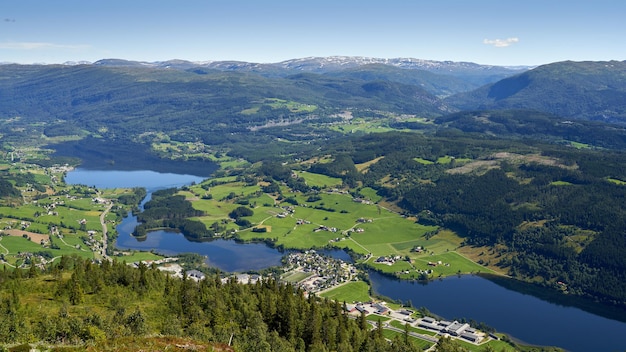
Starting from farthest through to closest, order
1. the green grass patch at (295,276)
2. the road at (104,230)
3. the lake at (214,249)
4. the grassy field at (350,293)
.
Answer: the road at (104,230) < the lake at (214,249) < the green grass patch at (295,276) < the grassy field at (350,293)

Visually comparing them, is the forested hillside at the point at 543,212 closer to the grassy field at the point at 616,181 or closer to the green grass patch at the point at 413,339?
the grassy field at the point at 616,181

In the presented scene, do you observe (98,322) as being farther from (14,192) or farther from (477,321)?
(14,192)

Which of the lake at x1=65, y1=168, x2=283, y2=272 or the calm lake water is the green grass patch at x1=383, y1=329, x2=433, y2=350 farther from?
the lake at x1=65, y1=168, x2=283, y2=272

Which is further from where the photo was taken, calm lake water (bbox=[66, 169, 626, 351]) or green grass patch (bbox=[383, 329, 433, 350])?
calm lake water (bbox=[66, 169, 626, 351])

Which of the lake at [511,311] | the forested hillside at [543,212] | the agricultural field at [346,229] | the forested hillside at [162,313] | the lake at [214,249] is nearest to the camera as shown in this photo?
the forested hillside at [162,313]

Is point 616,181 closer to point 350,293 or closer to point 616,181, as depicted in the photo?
point 616,181

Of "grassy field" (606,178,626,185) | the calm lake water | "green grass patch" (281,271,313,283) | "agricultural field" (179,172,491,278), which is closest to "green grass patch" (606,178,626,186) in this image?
"grassy field" (606,178,626,185)

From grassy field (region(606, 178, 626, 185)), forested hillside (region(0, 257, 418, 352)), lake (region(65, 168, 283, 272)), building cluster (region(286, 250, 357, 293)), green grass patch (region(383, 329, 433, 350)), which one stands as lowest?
lake (region(65, 168, 283, 272))

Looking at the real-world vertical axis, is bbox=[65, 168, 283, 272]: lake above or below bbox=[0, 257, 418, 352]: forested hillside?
below

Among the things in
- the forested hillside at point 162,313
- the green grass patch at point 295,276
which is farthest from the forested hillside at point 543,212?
the forested hillside at point 162,313
